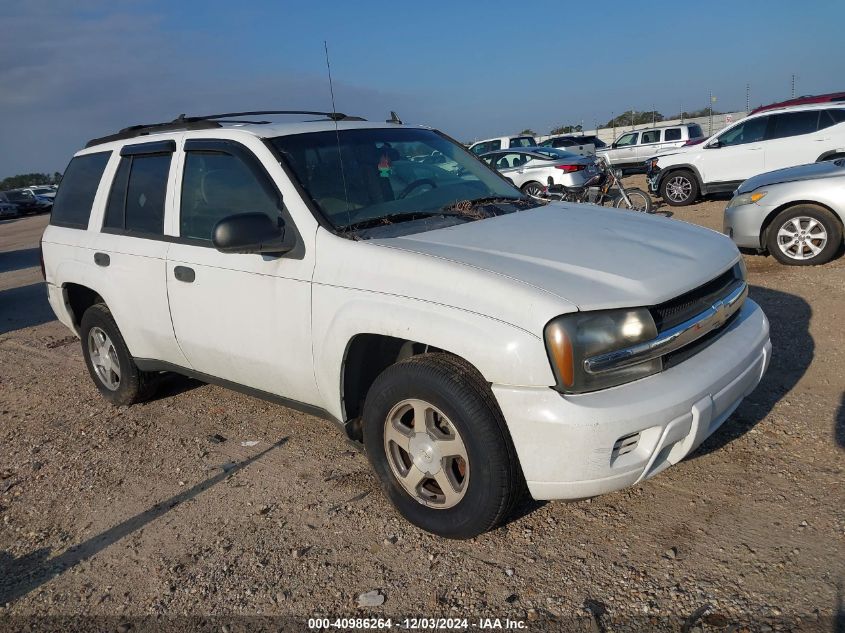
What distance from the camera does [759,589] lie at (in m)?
2.56

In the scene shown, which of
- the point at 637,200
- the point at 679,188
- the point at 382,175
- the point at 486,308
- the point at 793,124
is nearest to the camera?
the point at 486,308

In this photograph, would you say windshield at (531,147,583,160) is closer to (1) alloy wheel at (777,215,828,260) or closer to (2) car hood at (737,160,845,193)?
(2) car hood at (737,160,845,193)

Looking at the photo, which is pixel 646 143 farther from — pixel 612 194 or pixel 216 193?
pixel 216 193

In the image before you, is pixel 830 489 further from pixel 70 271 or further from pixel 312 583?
pixel 70 271

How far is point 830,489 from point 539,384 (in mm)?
1630

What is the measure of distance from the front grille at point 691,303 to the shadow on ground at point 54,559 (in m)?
2.49

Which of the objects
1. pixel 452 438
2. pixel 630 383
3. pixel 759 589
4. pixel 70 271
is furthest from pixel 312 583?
pixel 70 271

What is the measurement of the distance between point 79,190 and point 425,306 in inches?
129

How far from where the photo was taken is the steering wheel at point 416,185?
3739 mm

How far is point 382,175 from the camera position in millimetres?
3793

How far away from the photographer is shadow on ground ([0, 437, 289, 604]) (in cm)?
302

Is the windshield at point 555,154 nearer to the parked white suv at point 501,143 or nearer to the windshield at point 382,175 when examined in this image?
the parked white suv at point 501,143

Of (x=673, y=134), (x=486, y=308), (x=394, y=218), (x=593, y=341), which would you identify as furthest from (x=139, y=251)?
(x=673, y=134)

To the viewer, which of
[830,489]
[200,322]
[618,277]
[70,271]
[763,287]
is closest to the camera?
[618,277]
